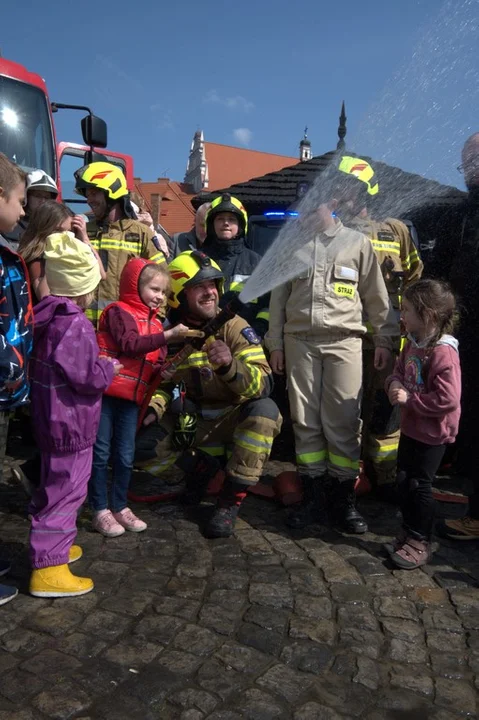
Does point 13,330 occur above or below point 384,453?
above

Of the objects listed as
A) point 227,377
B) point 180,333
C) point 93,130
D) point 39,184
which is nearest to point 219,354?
point 227,377

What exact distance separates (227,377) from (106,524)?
111 centimetres

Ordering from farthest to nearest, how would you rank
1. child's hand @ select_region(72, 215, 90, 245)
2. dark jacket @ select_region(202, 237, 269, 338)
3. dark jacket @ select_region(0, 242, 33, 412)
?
dark jacket @ select_region(202, 237, 269, 338), child's hand @ select_region(72, 215, 90, 245), dark jacket @ select_region(0, 242, 33, 412)

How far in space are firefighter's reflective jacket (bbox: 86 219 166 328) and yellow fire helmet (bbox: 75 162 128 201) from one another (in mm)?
257

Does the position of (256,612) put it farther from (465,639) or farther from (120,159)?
(120,159)

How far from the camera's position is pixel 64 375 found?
3094 millimetres

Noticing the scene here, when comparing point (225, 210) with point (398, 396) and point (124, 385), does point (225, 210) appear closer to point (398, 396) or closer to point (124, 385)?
point (124, 385)

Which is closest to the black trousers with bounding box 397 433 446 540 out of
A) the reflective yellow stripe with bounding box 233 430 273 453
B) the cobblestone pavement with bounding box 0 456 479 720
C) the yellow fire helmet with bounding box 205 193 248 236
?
the cobblestone pavement with bounding box 0 456 479 720

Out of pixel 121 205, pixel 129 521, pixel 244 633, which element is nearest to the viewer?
pixel 244 633

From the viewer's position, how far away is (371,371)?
4.71 m

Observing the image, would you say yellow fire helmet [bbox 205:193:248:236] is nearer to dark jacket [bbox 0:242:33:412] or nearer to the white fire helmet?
the white fire helmet

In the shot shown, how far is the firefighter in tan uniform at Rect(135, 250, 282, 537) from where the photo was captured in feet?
12.9

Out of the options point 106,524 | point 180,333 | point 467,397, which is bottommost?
point 106,524

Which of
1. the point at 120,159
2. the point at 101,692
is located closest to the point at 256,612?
the point at 101,692
